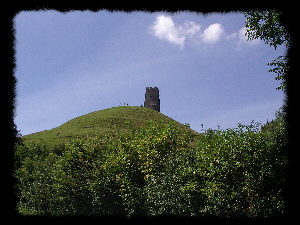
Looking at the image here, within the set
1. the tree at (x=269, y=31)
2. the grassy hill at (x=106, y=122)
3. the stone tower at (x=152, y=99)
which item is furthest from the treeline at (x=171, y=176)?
the stone tower at (x=152, y=99)

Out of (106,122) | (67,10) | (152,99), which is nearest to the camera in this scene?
(67,10)

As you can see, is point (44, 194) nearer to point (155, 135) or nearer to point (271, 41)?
point (155, 135)

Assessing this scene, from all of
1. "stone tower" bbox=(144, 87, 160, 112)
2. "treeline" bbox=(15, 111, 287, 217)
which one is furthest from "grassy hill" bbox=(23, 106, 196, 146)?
"treeline" bbox=(15, 111, 287, 217)

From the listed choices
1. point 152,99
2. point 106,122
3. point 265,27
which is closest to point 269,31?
point 265,27

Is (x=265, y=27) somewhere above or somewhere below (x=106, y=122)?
below

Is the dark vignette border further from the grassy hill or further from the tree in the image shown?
the grassy hill

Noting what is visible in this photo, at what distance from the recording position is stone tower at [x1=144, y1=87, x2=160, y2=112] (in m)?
136

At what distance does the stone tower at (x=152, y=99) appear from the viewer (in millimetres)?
135500

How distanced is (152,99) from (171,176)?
384 feet

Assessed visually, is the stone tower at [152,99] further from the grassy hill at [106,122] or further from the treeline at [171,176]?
the treeline at [171,176]

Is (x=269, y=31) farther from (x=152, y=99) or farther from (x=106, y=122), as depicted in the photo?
(x=152, y=99)

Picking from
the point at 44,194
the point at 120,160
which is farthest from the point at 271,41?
the point at 44,194

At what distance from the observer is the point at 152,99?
137m

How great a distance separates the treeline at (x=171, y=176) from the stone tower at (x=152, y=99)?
10273 cm
